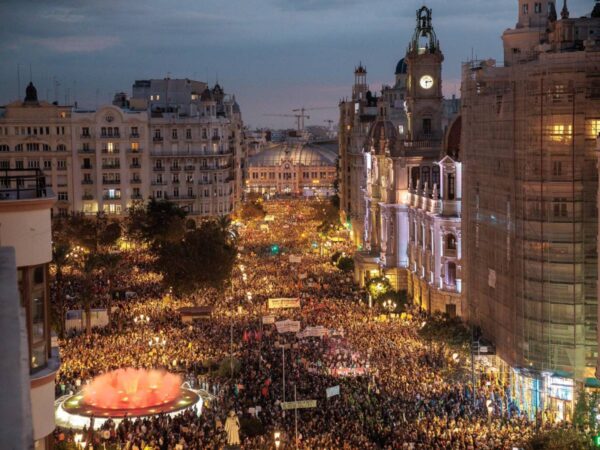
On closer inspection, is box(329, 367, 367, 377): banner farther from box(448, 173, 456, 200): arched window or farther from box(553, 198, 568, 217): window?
box(448, 173, 456, 200): arched window

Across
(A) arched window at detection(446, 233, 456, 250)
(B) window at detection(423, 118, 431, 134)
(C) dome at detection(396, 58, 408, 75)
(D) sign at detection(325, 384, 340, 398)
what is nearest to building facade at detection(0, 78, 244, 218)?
(C) dome at detection(396, 58, 408, 75)

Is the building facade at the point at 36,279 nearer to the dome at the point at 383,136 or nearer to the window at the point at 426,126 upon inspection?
the dome at the point at 383,136

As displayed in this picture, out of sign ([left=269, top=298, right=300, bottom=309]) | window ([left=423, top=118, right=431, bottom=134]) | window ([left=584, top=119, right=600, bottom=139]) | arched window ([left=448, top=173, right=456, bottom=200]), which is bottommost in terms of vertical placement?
sign ([left=269, top=298, right=300, bottom=309])

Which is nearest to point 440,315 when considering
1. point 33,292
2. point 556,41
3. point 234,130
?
point 556,41

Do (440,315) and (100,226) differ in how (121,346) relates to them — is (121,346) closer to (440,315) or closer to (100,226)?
(440,315)

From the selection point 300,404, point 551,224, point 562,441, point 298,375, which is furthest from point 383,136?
point 562,441

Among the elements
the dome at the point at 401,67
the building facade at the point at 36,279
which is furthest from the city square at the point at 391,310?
the dome at the point at 401,67

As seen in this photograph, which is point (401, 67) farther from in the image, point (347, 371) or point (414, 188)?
point (347, 371)
